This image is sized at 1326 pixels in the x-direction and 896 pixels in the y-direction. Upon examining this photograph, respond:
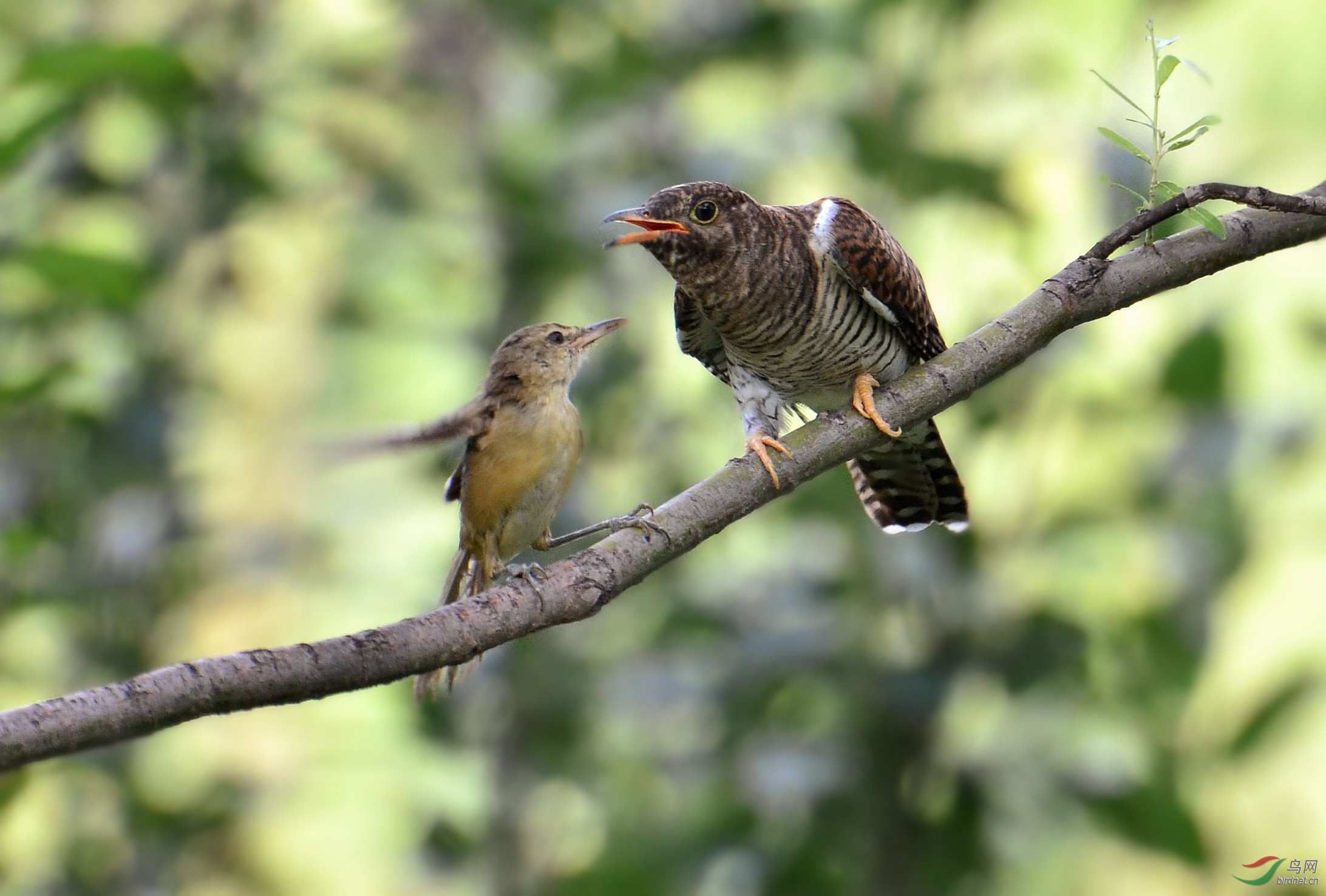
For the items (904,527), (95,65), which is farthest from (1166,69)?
(95,65)

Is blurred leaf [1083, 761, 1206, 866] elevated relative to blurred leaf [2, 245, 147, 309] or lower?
lower

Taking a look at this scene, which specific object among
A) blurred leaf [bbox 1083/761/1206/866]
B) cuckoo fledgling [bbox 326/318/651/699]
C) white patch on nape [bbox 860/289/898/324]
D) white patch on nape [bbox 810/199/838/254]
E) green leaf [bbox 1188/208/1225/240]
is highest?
white patch on nape [bbox 810/199/838/254]

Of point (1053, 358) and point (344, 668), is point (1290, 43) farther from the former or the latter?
point (344, 668)

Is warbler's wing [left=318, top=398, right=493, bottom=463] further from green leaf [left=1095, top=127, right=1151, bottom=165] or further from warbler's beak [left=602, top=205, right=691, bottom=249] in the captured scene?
green leaf [left=1095, top=127, right=1151, bottom=165]

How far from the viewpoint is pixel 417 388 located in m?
5.59

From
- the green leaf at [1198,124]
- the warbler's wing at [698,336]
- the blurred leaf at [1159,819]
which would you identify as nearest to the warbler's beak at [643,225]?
the warbler's wing at [698,336]

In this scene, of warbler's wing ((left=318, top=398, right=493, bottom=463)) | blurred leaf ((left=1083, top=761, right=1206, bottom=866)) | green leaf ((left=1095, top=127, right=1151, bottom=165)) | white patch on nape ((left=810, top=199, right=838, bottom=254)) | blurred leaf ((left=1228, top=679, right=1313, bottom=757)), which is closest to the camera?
warbler's wing ((left=318, top=398, right=493, bottom=463))

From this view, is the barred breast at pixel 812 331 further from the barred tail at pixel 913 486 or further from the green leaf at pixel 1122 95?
the green leaf at pixel 1122 95

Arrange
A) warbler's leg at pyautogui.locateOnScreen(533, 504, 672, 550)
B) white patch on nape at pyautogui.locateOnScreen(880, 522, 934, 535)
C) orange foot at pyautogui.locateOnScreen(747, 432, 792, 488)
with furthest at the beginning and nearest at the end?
1. white patch on nape at pyautogui.locateOnScreen(880, 522, 934, 535)
2. orange foot at pyautogui.locateOnScreen(747, 432, 792, 488)
3. warbler's leg at pyautogui.locateOnScreen(533, 504, 672, 550)

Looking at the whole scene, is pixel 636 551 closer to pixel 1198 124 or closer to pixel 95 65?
pixel 1198 124

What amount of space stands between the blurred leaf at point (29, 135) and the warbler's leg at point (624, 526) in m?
1.23

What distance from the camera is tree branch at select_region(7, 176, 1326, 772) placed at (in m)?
1.35

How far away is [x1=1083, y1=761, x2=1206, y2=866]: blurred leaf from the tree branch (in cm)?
193

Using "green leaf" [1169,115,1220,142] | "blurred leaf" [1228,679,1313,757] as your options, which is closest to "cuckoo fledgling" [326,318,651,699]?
"green leaf" [1169,115,1220,142]
